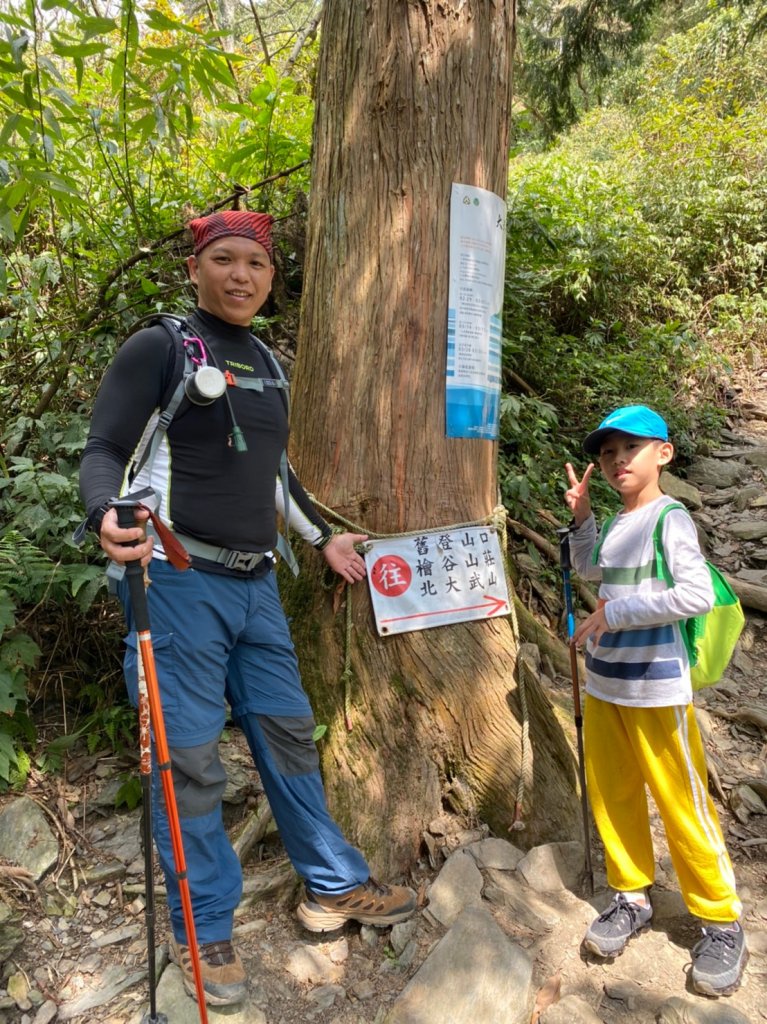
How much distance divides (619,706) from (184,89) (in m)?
3.47

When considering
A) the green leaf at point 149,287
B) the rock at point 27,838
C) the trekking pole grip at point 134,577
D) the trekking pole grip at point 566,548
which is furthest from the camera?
the green leaf at point 149,287

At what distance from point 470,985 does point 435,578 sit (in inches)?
54.9

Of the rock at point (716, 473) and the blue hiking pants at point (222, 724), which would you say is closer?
the blue hiking pants at point (222, 724)

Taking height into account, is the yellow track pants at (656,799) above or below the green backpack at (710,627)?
below

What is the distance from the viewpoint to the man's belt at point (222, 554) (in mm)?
2207

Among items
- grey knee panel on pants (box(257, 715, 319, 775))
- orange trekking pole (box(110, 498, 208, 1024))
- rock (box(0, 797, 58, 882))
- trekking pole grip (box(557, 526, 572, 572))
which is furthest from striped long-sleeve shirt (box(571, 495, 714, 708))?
rock (box(0, 797, 58, 882))

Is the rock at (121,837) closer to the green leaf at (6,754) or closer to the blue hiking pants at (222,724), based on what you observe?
the green leaf at (6,754)

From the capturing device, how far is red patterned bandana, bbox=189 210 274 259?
88.9 inches

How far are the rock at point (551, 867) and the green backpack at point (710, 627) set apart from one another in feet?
3.01

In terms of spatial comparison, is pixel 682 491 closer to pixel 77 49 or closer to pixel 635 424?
pixel 635 424

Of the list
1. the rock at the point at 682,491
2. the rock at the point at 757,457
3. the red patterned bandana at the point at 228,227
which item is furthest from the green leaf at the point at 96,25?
the rock at the point at 757,457

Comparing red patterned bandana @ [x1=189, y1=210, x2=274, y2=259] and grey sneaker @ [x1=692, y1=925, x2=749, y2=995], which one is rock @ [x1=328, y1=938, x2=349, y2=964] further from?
red patterned bandana @ [x1=189, y1=210, x2=274, y2=259]

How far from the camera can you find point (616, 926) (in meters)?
2.41

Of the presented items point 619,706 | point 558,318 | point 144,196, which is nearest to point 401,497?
point 619,706
